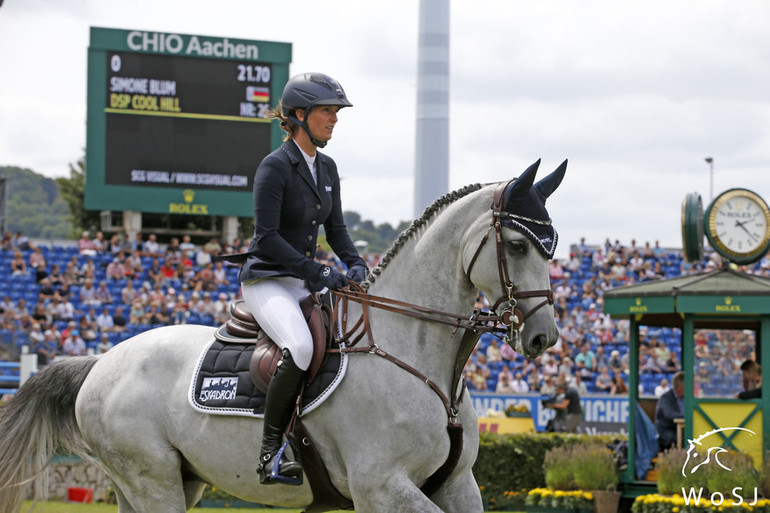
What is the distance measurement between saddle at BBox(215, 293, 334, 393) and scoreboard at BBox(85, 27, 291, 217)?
21396mm

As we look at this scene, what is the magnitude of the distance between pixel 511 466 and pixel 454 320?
1022 centimetres

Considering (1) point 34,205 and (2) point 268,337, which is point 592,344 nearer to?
(2) point 268,337

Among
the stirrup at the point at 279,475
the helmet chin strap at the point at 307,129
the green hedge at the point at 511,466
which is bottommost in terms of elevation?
the green hedge at the point at 511,466

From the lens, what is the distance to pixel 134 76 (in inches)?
1062

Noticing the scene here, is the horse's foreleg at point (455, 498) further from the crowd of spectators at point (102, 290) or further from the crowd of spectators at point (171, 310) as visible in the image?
the crowd of spectators at point (102, 290)

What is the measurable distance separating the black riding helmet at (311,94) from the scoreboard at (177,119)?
70.4ft

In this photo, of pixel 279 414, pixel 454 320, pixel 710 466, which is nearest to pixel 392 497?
pixel 279 414

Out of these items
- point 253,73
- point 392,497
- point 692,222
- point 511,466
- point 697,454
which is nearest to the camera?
point 392,497

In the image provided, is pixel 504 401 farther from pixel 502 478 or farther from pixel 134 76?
pixel 134 76

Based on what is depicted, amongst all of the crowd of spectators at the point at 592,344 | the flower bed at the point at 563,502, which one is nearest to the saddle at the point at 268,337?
the flower bed at the point at 563,502

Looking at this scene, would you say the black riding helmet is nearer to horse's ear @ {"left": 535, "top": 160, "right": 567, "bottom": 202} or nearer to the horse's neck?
the horse's neck

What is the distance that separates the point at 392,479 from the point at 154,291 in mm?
23095

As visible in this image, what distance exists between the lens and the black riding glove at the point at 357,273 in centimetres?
617

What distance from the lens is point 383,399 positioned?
5.52 m
